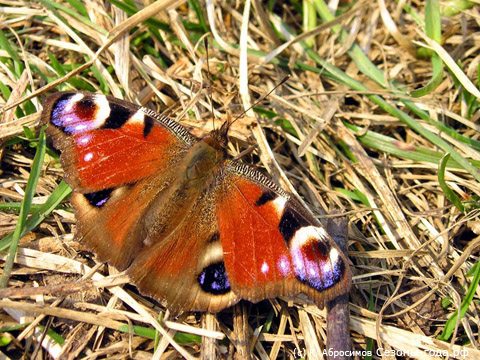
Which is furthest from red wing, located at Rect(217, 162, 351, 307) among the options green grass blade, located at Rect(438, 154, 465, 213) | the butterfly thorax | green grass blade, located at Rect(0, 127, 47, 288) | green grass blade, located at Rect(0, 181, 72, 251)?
green grass blade, located at Rect(0, 127, 47, 288)

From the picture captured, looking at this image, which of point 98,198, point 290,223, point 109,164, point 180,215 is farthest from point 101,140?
point 290,223

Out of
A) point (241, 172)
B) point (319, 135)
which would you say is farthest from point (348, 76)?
point (241, 172)

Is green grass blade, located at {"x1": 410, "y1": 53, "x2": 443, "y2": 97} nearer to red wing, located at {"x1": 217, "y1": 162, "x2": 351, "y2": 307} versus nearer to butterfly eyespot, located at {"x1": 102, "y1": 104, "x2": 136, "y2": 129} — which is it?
red wing, located at {"x1": 217, "y1": 162, "x2": 351, "y2": 307}

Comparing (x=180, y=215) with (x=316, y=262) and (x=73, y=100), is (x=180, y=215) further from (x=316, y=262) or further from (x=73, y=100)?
(x=73, y=100)

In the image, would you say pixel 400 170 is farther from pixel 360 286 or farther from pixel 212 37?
pixel 212 37

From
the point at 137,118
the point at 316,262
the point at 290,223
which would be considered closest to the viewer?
the point at 316,262

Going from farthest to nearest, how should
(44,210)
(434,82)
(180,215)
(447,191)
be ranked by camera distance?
(434,82), (447,191), (44,210), (180,215)

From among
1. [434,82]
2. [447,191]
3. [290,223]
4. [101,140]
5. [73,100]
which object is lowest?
[447,191]
